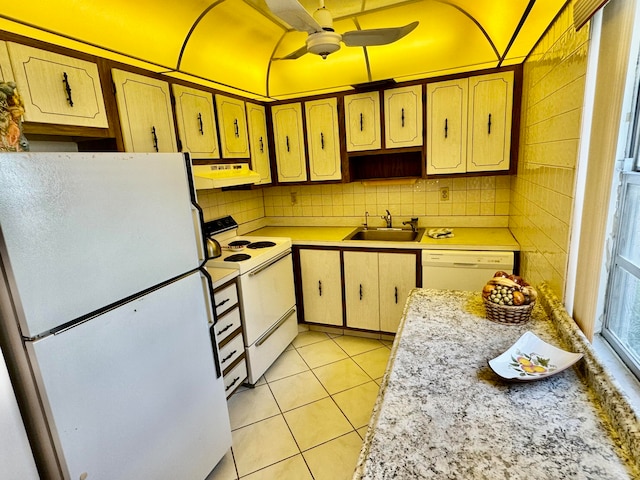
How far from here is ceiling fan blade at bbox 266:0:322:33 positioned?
1.29 metres

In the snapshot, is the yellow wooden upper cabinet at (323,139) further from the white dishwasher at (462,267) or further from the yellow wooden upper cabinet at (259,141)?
the white dishwasher at (462,267)

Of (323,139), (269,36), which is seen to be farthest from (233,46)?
(323,139)

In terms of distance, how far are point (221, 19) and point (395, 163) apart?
178 cm

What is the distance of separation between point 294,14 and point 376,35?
1.70 feet

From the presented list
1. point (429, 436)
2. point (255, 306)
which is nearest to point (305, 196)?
point (255, 306)

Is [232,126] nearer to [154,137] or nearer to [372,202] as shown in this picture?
[154,137]

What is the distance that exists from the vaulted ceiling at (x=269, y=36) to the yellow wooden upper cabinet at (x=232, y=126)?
0.14 meters

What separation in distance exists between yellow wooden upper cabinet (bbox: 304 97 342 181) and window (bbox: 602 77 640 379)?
2.19 metres

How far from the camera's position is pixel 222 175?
2.47 m

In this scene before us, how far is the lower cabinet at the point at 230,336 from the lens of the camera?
6.77 feet

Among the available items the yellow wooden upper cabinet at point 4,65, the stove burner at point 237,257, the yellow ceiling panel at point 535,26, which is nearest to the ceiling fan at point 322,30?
the yellow ceiling panel at point 535,26

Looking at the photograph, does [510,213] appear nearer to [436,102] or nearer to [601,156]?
[436,102]

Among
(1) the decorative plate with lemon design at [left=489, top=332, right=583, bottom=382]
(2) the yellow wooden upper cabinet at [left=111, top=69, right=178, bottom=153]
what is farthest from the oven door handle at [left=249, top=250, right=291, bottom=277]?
(1) the decorative plate with lemon design at [left=489, top=332, right=583, bottom=382]

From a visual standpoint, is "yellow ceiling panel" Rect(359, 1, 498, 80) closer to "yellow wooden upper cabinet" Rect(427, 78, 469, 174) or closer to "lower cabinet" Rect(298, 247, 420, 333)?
"yellow wooden upper cabinet" Rect(427, 78, 469, 174)
